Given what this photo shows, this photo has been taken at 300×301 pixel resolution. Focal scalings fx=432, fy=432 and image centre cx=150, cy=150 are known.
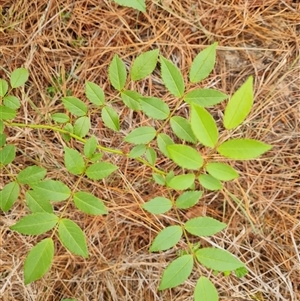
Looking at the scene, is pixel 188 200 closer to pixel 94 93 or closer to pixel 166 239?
pixel 166 239

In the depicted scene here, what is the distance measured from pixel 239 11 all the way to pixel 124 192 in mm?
826

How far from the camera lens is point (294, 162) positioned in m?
1.68

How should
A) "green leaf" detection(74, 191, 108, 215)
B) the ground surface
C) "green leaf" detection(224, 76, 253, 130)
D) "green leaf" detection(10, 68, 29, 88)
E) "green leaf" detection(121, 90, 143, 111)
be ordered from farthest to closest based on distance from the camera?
the ground surface, "green leaf" detection(10, 68, 29, 88), "green leaf" detection(121, 90, 143, 111), "green leaf" detection(74, 191, 108, 215), "green leaf" detection(224, 76, 253, 130)

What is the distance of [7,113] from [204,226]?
632 millimetres

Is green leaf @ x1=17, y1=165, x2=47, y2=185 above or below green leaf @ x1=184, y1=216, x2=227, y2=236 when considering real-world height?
→ above

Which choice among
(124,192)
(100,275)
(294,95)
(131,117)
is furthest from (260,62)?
(100,275)

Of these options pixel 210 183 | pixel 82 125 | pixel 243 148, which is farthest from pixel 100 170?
pixel 243 148

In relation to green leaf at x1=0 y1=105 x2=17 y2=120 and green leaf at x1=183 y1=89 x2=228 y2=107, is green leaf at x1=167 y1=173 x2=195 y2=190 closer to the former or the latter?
green leaf at x1=183 y1=89 x2=228 y2=107

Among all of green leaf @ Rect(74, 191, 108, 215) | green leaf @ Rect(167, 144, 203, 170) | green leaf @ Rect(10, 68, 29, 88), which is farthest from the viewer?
green leaf @ Rect(10, 68, 29, 88)

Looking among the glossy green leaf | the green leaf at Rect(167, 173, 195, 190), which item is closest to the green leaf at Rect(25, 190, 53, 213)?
the glossy green leaf

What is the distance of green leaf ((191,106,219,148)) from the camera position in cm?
93

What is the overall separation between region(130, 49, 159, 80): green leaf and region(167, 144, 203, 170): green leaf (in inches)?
11.7

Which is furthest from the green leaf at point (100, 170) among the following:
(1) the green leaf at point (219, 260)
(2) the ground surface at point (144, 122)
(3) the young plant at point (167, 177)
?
(2) the ground surface at point (144, 122)

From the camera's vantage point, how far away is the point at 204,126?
94 centimetres
